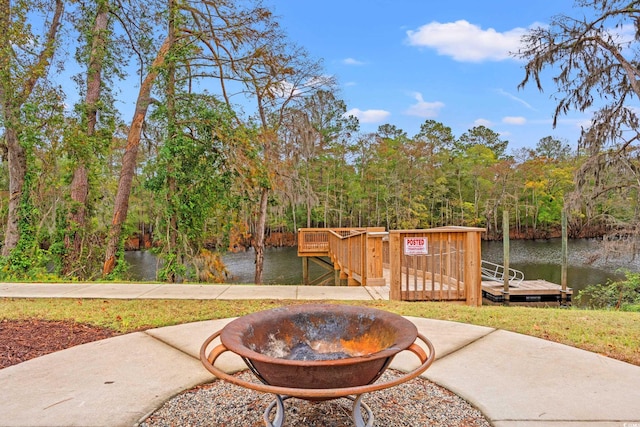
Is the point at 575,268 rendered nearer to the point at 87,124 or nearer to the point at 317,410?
the point at 317,410

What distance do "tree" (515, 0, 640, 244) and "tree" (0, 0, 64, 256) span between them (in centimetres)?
1238

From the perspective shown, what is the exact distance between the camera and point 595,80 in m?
10.4

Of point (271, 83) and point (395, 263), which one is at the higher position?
point (271, 83)

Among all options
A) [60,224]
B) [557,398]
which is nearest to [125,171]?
[60,224]

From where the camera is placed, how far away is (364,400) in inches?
90.4

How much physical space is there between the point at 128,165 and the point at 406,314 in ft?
27.3

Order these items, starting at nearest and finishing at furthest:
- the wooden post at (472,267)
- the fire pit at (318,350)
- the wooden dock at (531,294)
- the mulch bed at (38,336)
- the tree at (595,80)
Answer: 1. the fire pit at (318,350)
2. the mulch bed at (38,336)
3. the wooden post at (472,267)
4. the tree at (595,80)
5. the wooden dock at (531,294)

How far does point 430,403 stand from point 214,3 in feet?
34.7

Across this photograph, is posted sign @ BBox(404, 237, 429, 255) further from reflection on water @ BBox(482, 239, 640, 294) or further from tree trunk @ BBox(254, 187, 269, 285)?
tree trunk @ BBox(254, 187, 269, 285)

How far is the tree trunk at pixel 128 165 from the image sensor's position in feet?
30.4

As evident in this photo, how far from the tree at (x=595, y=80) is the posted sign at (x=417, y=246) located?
750 cm

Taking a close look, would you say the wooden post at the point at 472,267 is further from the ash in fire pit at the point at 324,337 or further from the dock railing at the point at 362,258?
the ash in fire pit at the point at 324,337

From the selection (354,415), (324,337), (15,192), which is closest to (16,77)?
(15,192)

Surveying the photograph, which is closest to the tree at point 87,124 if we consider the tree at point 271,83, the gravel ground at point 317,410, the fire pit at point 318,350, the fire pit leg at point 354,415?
the tree at point 271,83
